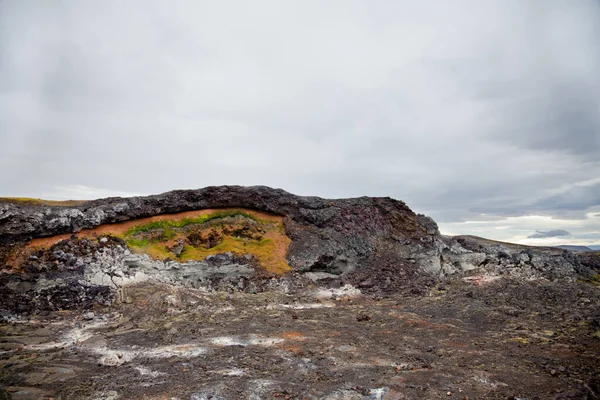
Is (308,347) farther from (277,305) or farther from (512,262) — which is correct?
(512,262)

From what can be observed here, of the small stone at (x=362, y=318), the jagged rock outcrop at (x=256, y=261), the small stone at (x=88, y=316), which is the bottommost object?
the small stone at (x=88, y=316)

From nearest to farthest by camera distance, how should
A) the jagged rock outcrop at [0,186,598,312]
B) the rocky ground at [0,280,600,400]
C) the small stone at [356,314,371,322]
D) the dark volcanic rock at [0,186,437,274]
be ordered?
the rocky ground at [0,280,600,400]
the small stone at [356,314,371,322]
the jagged rock outcrop at [0,186,598,312]
the dark volcanic rock at [0,186,437,274]

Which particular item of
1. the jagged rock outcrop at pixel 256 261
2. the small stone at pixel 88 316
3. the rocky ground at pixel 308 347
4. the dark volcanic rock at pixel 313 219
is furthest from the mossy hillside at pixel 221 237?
the small stone at pixel 88 316

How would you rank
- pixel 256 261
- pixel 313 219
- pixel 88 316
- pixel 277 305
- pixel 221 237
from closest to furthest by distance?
pixel 88 316 < pixel 277 305 < pixel 256 261 < pixel 221 237 < pixel 313 219

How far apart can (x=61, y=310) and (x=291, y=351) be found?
10503 mm

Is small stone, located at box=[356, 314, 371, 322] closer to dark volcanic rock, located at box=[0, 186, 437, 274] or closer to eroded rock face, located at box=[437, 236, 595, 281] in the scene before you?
dark volcanic rock, located at box=[0, 186, 437, 274]

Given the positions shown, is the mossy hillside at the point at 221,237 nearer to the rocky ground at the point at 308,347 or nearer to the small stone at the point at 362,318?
the rocky ground at the point at 308,347

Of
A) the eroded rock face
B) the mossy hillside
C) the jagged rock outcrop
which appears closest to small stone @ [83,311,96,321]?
the jagged rock outcrop

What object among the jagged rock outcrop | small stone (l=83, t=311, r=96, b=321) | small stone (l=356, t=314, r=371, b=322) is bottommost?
small stone (l=83, t=311, r=96, b=321)

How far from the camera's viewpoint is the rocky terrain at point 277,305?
8266 millimetres

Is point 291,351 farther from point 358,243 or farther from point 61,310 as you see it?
point 358,243

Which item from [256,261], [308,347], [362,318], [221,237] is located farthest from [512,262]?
[308,347]

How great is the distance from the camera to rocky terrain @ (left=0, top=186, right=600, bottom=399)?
827 centimetres

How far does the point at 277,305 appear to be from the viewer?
16.0 m
